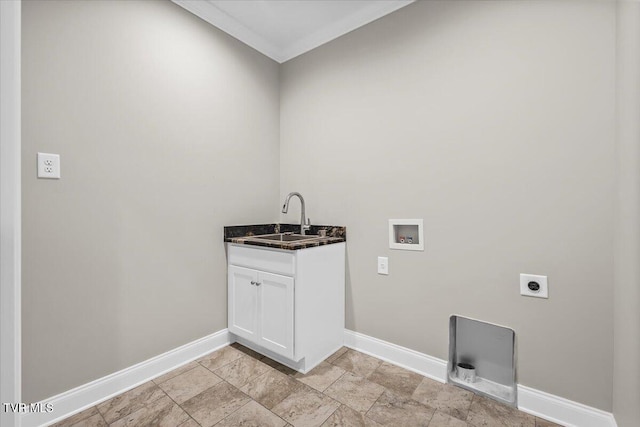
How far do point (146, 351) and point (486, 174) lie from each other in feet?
A: 7.54

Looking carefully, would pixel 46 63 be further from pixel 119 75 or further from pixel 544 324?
pixel 544 324

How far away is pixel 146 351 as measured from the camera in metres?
1.74

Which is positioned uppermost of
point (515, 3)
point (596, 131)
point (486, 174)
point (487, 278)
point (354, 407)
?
point (515, 3)

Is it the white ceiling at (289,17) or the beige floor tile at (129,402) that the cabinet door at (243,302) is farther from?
the white ceiling at (289,17)

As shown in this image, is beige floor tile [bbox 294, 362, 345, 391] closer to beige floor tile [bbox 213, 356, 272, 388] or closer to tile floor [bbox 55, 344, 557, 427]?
tile floor [bbox 55, 344, 557, 427]

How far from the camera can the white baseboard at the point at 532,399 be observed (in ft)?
4.39

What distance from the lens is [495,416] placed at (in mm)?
1430

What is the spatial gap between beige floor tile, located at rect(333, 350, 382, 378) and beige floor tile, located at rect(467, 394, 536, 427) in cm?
60

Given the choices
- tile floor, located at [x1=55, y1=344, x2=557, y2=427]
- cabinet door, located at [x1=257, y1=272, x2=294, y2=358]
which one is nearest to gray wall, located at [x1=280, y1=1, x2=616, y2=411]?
tile floor, located at [x1=55, y1=344, x2=557, y2=427]

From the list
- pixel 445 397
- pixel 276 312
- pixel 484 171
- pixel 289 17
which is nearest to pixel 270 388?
pixel 276 312

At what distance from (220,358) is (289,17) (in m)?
2.58

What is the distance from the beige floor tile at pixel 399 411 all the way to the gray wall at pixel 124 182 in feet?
4.19

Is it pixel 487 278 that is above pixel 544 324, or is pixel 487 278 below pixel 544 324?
above

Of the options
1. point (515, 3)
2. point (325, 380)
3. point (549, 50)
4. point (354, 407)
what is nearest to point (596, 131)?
point (549, 50)
